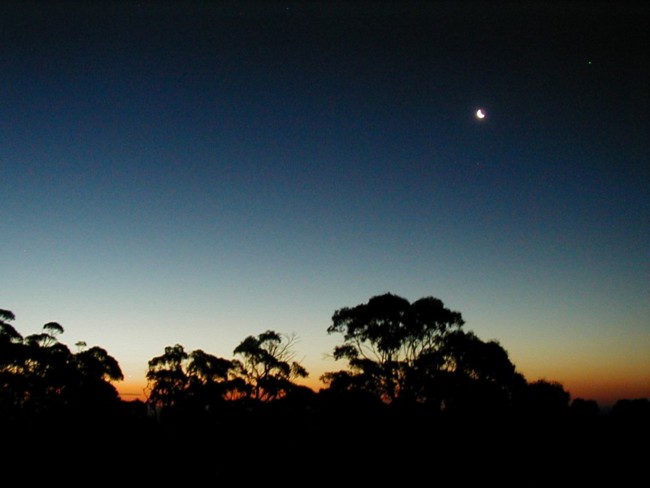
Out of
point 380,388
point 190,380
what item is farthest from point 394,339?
point 190,380

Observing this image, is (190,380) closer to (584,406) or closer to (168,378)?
(168,378)

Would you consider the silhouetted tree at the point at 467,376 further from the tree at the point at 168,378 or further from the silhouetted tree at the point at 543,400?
the tree at the point at 168,378

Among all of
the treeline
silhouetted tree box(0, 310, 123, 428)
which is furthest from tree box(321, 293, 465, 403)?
silhouetted tree box(0, 310, 123, 428)

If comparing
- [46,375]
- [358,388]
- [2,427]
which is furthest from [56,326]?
[358,388]

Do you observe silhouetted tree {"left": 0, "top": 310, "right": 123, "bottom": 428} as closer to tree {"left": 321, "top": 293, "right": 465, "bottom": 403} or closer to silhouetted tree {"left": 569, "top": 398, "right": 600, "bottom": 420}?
tree {"left": 321, "top": 293, "right": 465, "bottom": 403}

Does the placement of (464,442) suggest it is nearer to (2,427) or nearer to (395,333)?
(395,333)

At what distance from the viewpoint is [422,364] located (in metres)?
38.8

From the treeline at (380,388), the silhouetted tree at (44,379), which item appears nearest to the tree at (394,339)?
the treeline at (380,388)

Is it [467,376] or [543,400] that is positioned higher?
[467,376]

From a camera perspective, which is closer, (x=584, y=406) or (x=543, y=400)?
(x=543, y=400)

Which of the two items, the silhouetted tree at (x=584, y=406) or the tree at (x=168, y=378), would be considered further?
the tree at (x=168, y=378)

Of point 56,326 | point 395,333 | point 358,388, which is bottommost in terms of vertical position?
point 358,388

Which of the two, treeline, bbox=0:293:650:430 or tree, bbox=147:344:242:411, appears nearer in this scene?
treeline, bbox=0:293:650:430

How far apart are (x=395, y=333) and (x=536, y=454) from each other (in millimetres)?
18367
